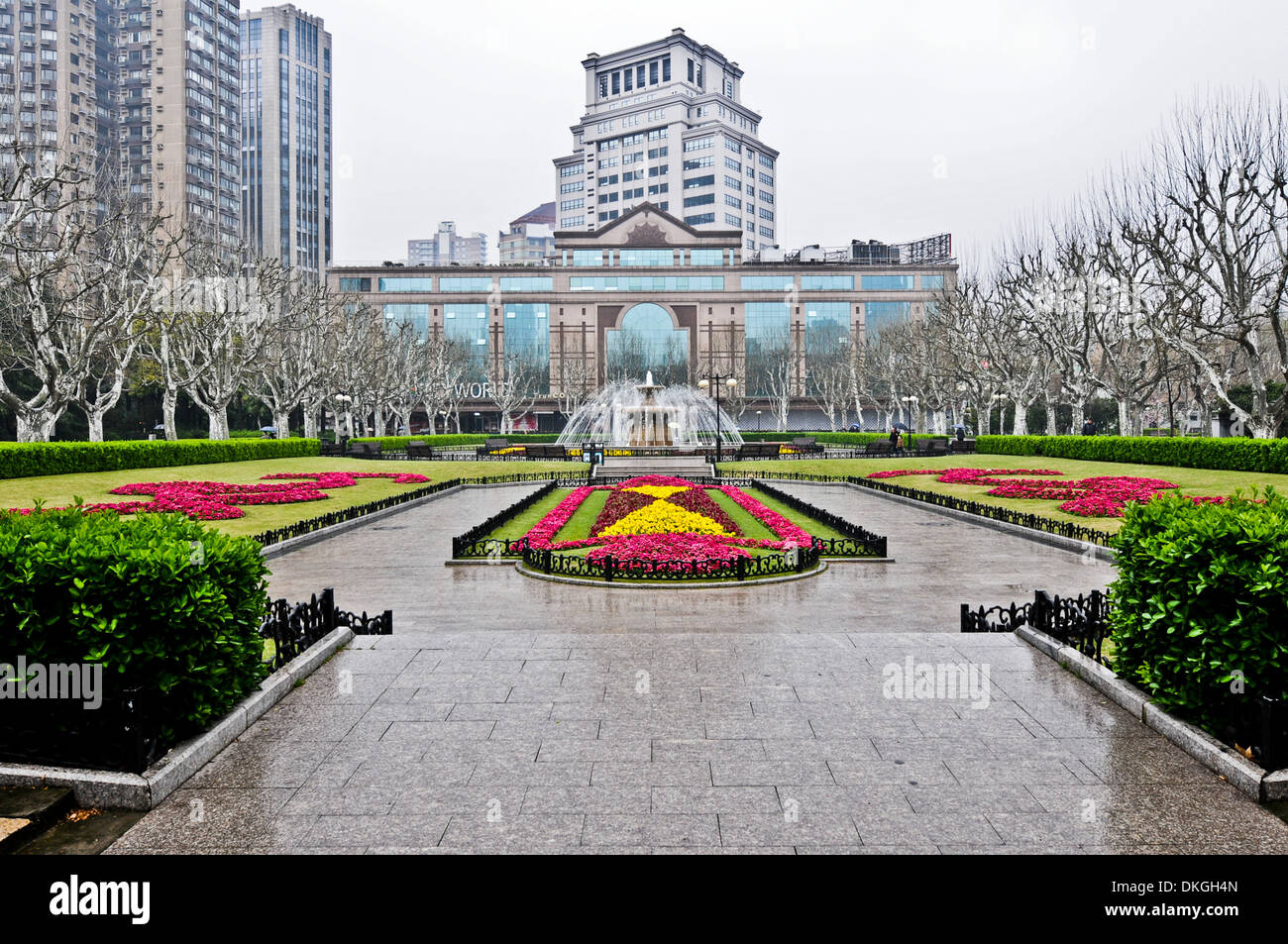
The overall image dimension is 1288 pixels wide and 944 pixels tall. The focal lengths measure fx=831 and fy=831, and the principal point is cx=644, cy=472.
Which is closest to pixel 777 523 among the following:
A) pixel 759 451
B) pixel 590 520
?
pixel 590 520

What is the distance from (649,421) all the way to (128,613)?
46962mm

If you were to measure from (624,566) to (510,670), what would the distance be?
554 cm

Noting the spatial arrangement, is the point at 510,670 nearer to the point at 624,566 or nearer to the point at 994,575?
the point at 624,566

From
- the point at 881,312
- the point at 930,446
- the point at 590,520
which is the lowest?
the point at 590,520

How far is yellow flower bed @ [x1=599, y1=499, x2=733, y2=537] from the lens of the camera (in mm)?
16000

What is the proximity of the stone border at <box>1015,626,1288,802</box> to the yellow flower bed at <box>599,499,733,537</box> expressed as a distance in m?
8.45

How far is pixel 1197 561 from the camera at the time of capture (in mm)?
5902

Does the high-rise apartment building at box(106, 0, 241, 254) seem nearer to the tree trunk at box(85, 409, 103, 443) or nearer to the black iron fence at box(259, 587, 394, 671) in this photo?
the tree trunk at box(85, 409, 103, 443)

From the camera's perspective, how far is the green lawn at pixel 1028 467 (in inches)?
918

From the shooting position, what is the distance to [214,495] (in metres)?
24.0

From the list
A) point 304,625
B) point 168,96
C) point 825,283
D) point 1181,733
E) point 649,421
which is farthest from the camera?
point 168,96

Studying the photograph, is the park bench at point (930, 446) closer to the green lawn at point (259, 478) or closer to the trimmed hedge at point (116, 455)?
the green lawn at point (259, 478)

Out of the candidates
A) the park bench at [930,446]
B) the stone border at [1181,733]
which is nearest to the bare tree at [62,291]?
the stone border at [1181,733]

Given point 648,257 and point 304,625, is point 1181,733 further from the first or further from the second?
point 648,257
